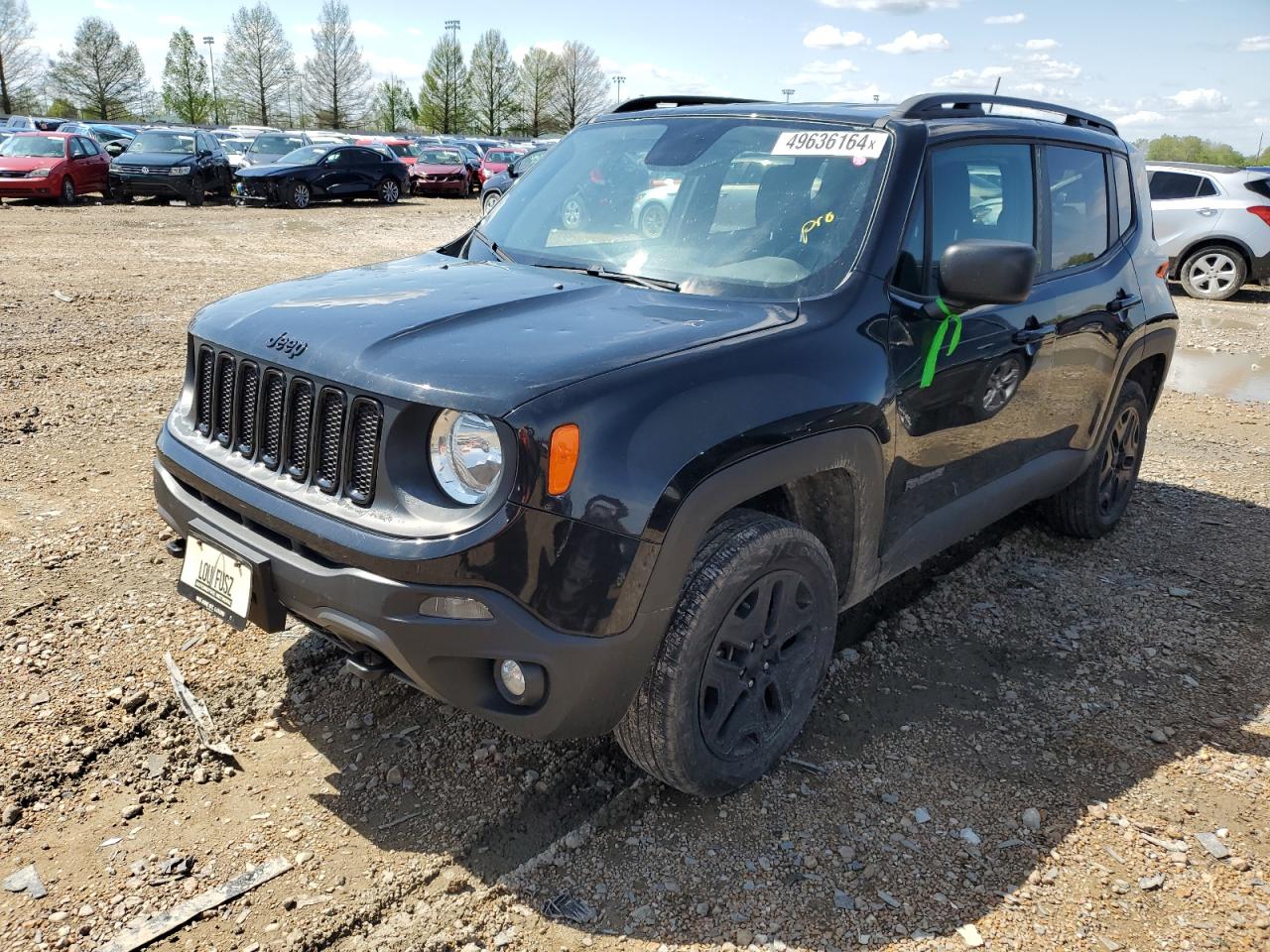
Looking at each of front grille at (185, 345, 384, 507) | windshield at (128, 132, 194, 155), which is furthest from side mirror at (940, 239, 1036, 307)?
windshield at (128, 132, 194, 155)

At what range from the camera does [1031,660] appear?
3939 millimetres

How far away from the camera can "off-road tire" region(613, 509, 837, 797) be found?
103 inches

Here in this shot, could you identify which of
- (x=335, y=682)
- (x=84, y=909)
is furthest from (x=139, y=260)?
(x=84, y=909)

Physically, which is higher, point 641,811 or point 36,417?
point 36,417

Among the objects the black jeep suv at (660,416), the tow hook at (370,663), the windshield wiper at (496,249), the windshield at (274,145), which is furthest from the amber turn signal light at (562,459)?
the windshield at (274,145)

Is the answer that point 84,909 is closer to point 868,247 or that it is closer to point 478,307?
point 478,307

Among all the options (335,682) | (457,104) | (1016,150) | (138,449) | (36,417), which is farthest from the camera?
(457,104)

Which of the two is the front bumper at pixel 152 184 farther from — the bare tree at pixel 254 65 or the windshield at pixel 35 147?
the bare tree at pixel 254 65

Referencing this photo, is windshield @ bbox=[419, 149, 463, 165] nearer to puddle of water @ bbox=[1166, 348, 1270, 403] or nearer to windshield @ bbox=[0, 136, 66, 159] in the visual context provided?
windshield @ bbox=[0, 136, 66, 159]

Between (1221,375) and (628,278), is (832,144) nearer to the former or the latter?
(628,278)

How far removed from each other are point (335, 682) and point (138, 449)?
2.86m

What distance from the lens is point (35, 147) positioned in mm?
20391

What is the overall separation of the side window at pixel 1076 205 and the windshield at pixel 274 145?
971 inches

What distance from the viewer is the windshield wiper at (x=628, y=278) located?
10.5 feet
